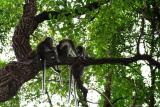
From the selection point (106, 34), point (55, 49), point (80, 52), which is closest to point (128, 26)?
point (106, 34)

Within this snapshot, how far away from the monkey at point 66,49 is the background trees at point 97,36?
0.33 m

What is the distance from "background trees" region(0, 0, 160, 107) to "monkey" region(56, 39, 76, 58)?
330mm

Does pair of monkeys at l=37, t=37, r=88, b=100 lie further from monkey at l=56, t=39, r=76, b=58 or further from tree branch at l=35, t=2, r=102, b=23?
tree branch at l=35, t=2, r=102, b=23

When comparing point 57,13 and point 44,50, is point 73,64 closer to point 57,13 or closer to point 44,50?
point 44,50

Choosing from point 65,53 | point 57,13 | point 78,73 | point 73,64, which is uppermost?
point 57,13

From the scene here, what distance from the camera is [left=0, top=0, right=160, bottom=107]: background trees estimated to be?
878cm

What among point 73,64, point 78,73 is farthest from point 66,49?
point 73,64

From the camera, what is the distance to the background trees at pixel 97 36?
346 inches

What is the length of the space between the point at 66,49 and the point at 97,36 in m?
3.20

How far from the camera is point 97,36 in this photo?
40.0 feet

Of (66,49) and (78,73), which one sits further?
(66,49)

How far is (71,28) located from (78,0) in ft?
2.18

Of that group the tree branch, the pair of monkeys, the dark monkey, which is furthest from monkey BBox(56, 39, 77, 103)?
the tree branch

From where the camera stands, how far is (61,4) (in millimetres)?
9547
